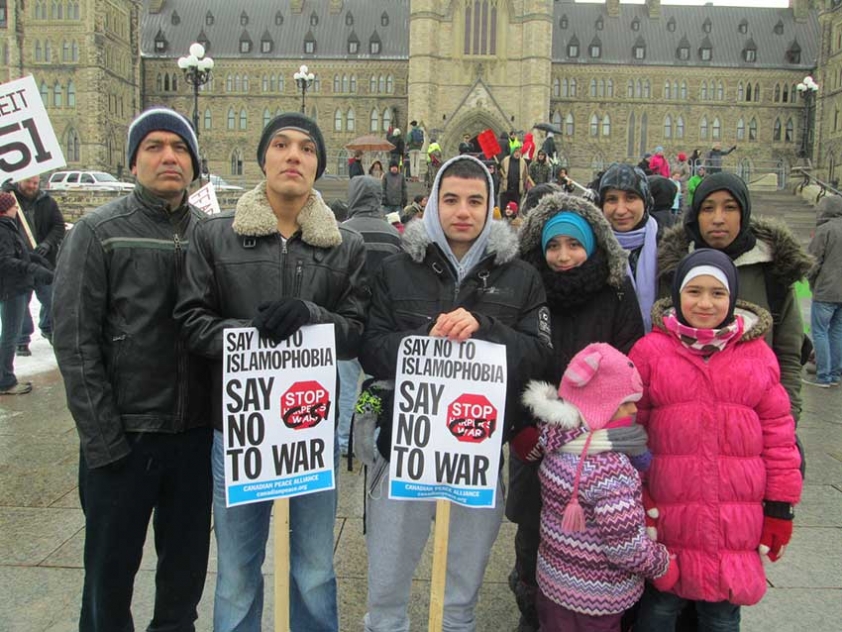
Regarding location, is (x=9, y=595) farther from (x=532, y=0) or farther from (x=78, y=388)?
(x=532, y=0)

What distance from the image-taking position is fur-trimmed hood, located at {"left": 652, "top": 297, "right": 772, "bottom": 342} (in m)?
3.04

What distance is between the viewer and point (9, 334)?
7730 mm

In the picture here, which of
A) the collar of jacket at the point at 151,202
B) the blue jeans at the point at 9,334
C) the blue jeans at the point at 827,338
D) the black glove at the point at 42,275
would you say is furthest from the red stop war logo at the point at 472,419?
the blue jeans at the point at 827,338

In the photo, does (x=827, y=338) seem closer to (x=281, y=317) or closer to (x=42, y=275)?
(x=281, y=317)

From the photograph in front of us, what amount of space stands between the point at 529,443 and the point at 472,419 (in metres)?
0.32

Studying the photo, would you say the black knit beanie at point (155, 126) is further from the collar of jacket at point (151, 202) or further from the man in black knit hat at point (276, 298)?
the man in black knit hat at point (276, 298)

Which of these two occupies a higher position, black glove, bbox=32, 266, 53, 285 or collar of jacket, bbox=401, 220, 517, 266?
collar of jacket, bbox=401, 220, 517, 266

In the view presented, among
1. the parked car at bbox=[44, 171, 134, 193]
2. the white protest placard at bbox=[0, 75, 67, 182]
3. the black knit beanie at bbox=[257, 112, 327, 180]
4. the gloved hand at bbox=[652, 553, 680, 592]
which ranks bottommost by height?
the gloved hand at bbox=[652, 553, 680, 592]

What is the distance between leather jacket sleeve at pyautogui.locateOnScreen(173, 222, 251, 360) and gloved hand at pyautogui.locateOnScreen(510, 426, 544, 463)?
1173 mm

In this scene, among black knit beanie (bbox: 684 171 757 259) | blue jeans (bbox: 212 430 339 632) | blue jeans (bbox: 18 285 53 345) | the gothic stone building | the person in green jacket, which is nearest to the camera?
blue jeans (bbox: 212 430 339 632)

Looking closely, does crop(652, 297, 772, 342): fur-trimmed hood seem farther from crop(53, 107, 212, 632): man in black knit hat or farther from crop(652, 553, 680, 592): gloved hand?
crop(53, 107, 212, 632): man in black knit hat

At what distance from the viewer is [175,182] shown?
300 centimetres

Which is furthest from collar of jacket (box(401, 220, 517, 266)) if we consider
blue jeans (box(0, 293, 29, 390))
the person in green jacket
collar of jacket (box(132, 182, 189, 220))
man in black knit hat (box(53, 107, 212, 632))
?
blue jeans (box(0, 293, 29, 390))

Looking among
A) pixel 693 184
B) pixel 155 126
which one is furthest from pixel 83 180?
pixel 155 126
